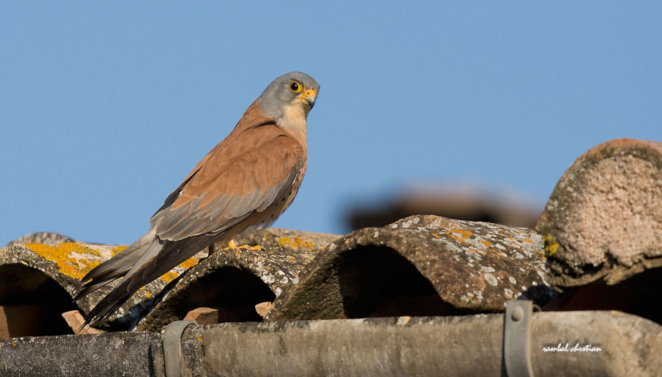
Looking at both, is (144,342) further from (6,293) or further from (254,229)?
(254,229)

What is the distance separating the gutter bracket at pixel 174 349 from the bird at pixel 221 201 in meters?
0.61

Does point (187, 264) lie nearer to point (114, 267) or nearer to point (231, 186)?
point (231, 186)

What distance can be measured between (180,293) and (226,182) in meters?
1.01

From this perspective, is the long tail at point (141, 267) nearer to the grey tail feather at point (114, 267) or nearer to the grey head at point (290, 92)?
the grey tail feather at point (114, 267)

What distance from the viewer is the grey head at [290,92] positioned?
521 cm

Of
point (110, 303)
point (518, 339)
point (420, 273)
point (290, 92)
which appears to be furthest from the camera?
point (290, 92)

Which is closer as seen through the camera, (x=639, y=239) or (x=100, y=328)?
(x=639, y=239)

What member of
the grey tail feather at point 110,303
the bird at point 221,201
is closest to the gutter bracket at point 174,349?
the grey tail feather at point 110,303

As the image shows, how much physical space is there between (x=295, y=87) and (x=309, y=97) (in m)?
0.11

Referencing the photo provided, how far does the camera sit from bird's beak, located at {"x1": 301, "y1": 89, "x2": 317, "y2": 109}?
5280 mm

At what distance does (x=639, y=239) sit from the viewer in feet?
6.20

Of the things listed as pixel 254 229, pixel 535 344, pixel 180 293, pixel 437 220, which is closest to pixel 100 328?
pixel 180 293

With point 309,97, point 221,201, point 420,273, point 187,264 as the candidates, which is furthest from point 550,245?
point 309,97

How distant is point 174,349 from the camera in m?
2.67
